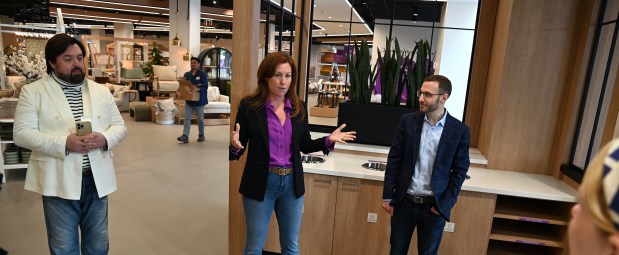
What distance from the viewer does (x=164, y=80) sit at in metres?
10.5

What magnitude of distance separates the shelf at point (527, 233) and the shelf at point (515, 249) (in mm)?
129

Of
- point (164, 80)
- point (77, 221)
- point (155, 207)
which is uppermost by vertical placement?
point (164, 80)

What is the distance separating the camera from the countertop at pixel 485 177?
2.63 meters

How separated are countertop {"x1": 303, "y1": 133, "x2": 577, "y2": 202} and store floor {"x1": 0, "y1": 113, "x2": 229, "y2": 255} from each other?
4.09ft

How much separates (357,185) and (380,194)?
0.61 ft

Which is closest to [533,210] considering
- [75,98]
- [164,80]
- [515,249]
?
[515,249]

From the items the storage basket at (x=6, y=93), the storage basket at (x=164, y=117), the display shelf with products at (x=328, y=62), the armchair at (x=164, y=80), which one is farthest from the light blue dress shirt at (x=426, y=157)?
the display shelf with products at (x=328, y=62)

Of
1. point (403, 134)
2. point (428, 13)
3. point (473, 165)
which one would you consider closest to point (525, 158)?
point (473, 165)

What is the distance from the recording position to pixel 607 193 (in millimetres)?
551

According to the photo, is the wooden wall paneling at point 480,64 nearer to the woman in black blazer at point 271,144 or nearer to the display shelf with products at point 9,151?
the woman in black blazer at point 271,144

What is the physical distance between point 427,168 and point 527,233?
1222mm

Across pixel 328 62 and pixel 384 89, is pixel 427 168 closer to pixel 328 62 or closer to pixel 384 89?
pixel 384 89

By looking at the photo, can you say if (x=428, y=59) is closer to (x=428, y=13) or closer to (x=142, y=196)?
(x=142, y=196)

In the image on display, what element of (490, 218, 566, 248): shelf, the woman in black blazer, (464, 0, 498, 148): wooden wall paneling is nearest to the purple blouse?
the woman in black blazer
